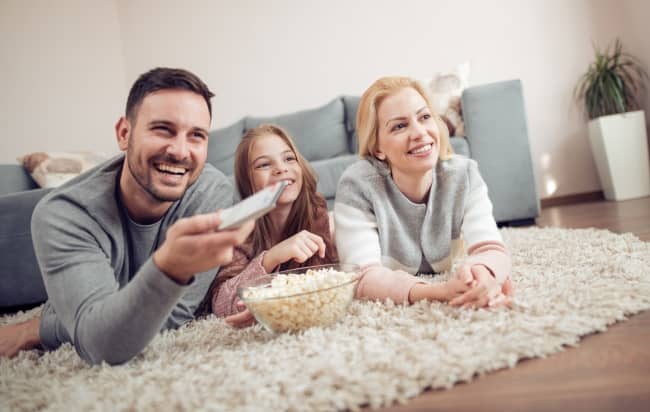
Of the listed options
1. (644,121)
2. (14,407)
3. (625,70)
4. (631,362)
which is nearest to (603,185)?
(644,121)

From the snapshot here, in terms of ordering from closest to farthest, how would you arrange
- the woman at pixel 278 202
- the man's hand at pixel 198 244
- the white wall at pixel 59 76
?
the man's hand at pixel 198 244
the woman at pixel 278 202
the white wall at pixel 59 76

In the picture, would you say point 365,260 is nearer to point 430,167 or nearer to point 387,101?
point 430,167

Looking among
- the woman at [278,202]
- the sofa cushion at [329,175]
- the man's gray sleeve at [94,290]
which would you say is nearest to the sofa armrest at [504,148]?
the sofa cushion at [329,175]

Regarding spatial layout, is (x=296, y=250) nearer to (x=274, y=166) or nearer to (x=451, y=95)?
(x=274, y=166)

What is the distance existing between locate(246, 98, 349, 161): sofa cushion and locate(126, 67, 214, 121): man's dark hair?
1916mm

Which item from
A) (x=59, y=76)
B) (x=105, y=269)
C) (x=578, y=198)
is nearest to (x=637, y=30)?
(x=578, y=198)

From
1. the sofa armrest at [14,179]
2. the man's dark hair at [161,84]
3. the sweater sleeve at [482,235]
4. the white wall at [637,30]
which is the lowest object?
the sweater sleeve at [482,235]

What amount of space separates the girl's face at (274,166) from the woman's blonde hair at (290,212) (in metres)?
0.02

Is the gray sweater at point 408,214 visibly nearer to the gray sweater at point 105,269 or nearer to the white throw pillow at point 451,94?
the gray sweater at point 105,269

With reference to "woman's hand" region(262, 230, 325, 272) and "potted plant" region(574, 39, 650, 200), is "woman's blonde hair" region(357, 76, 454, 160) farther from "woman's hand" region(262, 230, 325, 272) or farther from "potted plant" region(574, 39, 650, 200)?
"potted plant" region(574, 39, 650, 200)

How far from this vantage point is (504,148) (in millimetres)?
2227

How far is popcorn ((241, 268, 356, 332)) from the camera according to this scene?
81cm

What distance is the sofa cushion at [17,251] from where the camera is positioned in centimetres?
164

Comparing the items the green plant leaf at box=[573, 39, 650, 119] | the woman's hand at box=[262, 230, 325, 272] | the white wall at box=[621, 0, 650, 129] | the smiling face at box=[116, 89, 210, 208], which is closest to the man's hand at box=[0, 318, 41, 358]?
the smiling face at box=[116, 89, 210, 208]
